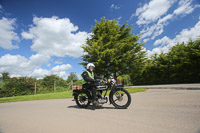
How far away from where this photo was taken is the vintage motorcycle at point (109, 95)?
4.30m

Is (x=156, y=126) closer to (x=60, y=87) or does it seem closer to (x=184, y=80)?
(x=60, y=87)

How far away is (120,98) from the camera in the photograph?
14.3 ft

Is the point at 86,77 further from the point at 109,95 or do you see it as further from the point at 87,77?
the point at 109,95

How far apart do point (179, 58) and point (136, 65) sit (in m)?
10.8

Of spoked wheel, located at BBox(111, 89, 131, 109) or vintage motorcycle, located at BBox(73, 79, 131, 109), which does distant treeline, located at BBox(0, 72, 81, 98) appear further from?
spoked wheel, located at BBox(111, 89, 131, 109)

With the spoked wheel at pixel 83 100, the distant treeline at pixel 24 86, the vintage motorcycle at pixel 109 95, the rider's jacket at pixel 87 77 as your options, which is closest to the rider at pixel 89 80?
the rider's jacket at pixel 87 77

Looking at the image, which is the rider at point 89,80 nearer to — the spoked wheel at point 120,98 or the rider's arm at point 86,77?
the rider's arm at point 86,77

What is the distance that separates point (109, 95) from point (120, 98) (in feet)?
1.60

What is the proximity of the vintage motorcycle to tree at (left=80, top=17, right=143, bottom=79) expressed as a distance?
32.6ft

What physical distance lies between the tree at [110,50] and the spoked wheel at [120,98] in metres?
10.4

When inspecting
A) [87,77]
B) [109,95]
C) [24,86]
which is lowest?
[109,95]

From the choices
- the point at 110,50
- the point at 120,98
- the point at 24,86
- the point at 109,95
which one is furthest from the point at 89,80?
the point at 24,86

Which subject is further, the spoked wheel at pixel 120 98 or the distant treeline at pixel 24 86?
the distant treeline at pixel 24 86

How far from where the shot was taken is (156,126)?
7.65 feet
